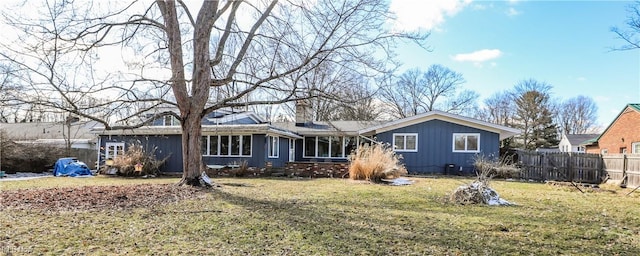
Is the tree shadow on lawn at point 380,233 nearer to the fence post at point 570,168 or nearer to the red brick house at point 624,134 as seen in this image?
the fence post at point 570,168

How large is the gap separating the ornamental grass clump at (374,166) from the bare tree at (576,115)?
123 ft

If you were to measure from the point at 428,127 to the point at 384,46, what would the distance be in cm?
978

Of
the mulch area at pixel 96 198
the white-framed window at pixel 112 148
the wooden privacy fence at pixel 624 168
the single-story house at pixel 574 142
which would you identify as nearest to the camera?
the mulch area at pixel 96 198

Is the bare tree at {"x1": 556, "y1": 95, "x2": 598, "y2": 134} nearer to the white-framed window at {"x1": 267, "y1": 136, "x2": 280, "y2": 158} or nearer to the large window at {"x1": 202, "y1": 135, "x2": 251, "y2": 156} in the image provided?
the white-framed window at {"x1": 267, "y1": 136, "x2": 280, "y2": 158}

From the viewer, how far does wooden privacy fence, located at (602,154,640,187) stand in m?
13.1

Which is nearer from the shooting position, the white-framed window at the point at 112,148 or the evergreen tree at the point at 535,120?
the white-framed window at the point at 112,148

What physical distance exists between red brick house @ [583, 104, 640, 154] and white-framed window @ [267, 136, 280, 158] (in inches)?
651

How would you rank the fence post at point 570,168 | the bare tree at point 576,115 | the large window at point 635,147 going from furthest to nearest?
the bare tree at point 576,115 → the large window at point 635,147 → the fence post at point 570,168

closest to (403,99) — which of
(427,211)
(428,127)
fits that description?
(428,127)

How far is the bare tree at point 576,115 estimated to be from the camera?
141ft

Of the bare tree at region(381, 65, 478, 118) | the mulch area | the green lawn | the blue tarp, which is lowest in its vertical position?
the blue tarp

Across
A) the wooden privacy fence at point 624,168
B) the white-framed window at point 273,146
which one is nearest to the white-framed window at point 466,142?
the wooden privacy fence at point 624,168

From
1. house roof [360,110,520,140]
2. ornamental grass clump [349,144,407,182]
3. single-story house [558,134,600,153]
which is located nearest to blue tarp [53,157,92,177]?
ornamental grass clump [349,144,407,182]

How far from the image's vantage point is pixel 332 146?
21.4 meters
